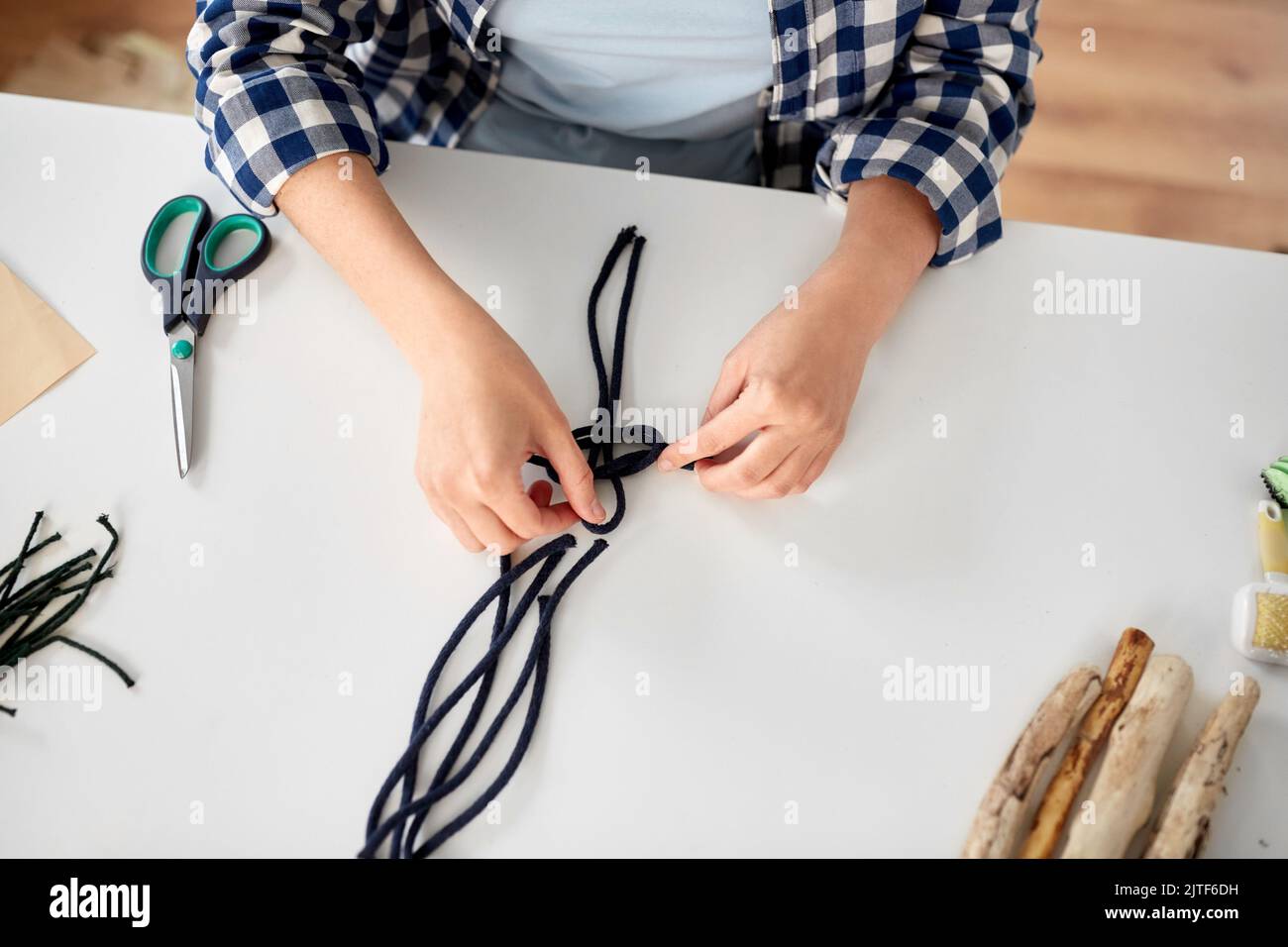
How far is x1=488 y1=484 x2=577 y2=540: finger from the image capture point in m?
0.56

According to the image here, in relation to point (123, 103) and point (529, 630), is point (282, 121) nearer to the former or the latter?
point (529, 630)

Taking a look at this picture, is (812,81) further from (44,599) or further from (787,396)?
(44,599)

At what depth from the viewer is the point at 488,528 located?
574 mm

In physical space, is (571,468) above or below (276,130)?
below

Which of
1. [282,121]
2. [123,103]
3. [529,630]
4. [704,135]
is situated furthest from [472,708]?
[123,103]

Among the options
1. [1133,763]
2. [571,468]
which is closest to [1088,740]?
[1133,763]

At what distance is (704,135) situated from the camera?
2.73 ft

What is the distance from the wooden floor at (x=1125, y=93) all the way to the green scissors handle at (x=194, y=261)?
92cm

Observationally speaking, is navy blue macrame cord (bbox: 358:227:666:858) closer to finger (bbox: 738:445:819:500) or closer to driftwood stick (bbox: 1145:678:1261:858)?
finger (bbox: 738:445:819:500)

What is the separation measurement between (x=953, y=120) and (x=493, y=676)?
0.52 metres

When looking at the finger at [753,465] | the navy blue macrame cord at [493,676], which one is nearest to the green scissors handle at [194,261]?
the navy blue macrame cord at [493,676]

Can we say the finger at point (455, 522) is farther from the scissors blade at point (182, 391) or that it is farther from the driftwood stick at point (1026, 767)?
the driftwood stick at point (1026, 767)

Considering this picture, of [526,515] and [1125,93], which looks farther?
[1125,93]

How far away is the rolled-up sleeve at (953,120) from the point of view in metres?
0.66
